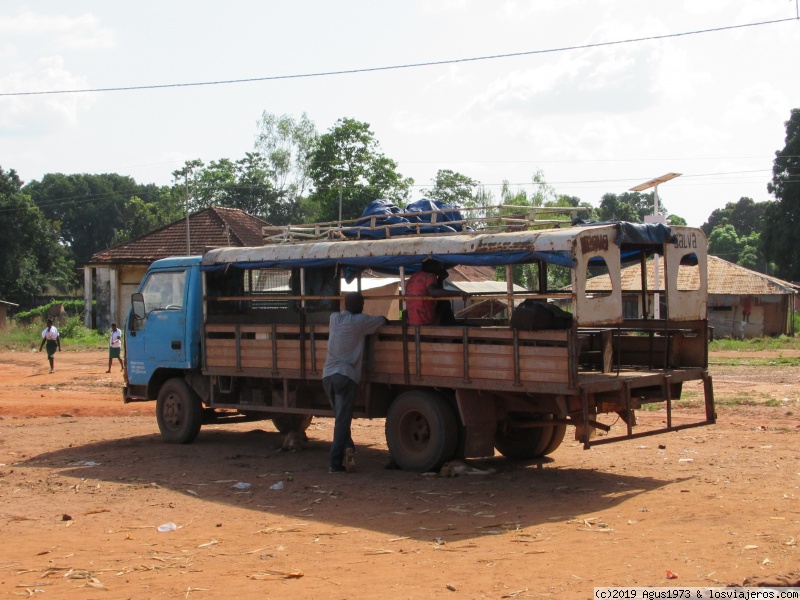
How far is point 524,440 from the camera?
412 inches

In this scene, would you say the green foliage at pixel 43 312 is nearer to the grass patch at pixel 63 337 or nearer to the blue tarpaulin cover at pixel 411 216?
the grass patch at pixel 63 337

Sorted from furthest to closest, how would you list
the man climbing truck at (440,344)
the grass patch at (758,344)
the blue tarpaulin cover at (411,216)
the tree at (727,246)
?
the tree at (727,246)
the grass patch at (758,344)
the blue tarpaulin cover at (411,216)
the man climbing truck at (440,344)

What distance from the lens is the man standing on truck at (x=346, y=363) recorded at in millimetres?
9773

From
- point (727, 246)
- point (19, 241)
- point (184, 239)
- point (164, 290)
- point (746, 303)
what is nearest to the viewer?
point (164, 290)

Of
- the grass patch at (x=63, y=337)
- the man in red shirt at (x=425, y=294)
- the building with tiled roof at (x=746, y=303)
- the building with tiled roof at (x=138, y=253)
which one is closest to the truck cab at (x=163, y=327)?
the man in red shirt at (x=425, y=294)

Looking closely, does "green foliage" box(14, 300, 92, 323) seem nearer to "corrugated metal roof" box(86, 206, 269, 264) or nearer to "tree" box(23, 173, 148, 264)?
"corrugated metal roof" box(86, 206, 269, 264)

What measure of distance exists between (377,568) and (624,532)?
1997mm

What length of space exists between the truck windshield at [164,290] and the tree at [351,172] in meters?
29.4

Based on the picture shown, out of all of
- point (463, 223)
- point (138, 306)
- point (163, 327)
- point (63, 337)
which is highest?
point (463, 223)

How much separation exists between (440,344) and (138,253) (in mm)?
30015

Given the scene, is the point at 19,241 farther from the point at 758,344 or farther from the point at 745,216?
the point at 745,216

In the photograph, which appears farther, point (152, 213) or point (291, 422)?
point (152, 213)

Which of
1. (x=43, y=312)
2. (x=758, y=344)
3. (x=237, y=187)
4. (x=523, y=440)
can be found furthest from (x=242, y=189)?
(x=523, y=440)

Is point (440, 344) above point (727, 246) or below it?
below
